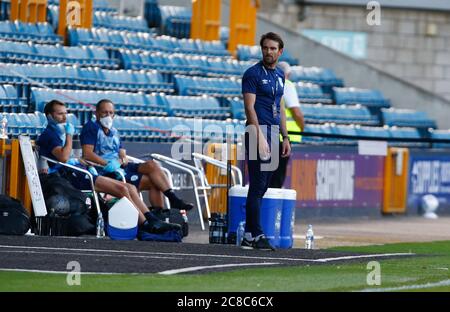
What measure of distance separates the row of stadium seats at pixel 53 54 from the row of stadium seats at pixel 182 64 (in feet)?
0.99

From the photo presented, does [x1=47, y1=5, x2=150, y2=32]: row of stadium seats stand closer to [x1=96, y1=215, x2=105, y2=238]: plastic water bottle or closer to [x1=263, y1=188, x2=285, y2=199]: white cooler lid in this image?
[x1=96, y1=215, x2=105, y2=238]: plastic water bottle

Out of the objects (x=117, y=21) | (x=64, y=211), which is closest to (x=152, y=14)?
(x=117, y=21)

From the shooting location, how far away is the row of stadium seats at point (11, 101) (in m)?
17.5

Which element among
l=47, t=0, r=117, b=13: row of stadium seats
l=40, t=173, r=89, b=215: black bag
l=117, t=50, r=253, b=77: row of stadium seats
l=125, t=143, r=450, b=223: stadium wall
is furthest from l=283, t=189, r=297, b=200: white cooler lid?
l=47, t=0, r=117, b=13: row of stadium seats

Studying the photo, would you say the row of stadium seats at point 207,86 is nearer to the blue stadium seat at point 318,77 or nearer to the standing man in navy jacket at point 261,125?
the blue stadium seat at point 318,77

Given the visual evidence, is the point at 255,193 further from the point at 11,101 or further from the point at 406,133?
the point at 406,133

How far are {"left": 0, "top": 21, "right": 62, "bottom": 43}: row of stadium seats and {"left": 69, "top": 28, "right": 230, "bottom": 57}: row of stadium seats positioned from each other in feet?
1.50

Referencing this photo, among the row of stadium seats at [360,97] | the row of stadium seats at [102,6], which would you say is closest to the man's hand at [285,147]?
the row of stadium seats at [102,6]

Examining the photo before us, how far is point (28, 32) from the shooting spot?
66.4 feet

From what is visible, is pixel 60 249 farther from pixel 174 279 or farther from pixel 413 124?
pixel 413 124

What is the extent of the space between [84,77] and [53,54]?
0.63 m

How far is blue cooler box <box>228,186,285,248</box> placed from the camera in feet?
45.8
